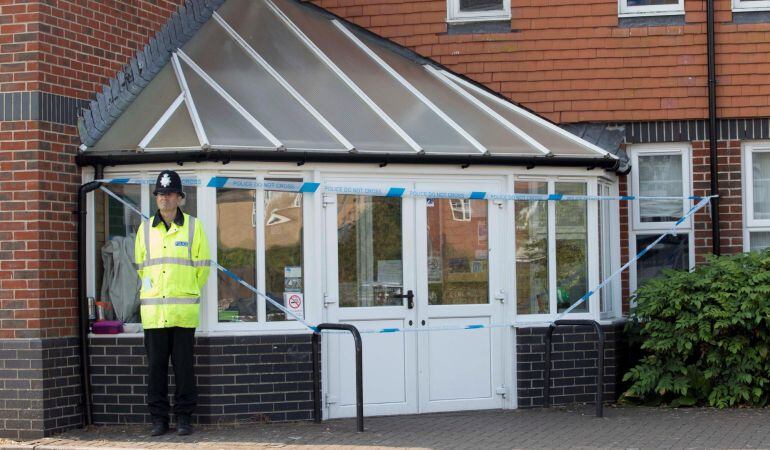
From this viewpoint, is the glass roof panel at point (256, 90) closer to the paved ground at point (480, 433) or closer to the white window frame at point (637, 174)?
the paved ground at point (480, 433)

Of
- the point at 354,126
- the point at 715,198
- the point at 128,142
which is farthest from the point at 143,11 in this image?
the point at 715,198

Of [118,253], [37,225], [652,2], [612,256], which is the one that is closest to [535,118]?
[612,256]

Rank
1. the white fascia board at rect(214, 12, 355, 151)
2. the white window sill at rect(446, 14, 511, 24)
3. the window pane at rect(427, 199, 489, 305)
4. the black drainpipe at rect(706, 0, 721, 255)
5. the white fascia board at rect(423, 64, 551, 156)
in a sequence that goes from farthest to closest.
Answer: the white window sill at rect(446, 14, 511, 24)
the black drainpipe at rect(706, 0, 721, 255)
the white fascia board at rect(423, 64, 551, 156)
the window pane at rect(427, 199, 489, 305)
the white fascia board at rect(214, 12, 355, 151)

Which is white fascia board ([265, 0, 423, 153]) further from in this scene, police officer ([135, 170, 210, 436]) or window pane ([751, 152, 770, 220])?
window pane ([751, 152, 770, 220])

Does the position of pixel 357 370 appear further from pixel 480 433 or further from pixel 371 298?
pixel 371 298

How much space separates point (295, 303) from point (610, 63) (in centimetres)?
426

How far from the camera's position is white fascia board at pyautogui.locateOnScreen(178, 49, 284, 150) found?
9.54 meters

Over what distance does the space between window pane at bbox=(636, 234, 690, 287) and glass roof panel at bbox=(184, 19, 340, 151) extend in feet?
12.2

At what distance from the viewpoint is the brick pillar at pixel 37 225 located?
29.7 ft

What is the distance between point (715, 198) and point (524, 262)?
2293 mm

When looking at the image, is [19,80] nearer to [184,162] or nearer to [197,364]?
[184,162]

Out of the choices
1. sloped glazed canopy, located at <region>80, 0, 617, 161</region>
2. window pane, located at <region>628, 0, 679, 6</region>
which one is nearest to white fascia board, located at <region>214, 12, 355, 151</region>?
sloped glazed canopy, located at <region>80, 0, 617, 161</region>

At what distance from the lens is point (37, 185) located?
9109mm

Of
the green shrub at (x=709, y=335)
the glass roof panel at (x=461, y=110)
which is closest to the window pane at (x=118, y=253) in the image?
the glass roof panel at (x=461, y=110)
